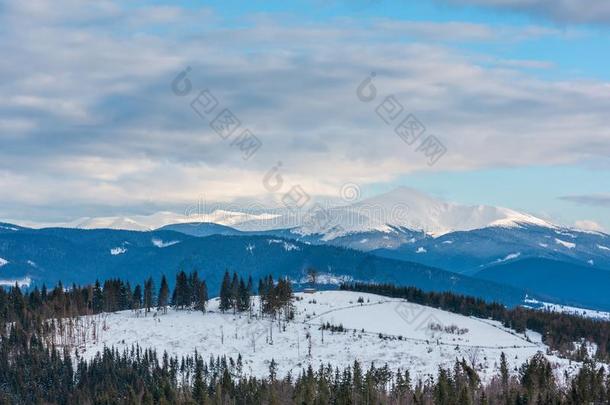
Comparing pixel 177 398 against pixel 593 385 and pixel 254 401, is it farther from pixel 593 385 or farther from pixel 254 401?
pixel 593 385

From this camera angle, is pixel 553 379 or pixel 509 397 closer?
pixel 509 397

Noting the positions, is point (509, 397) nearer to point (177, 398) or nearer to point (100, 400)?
point (177, 398)

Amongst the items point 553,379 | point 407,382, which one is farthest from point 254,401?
point 553,379

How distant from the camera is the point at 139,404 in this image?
182875mm

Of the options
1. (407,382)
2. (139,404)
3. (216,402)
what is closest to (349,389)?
(407,382)

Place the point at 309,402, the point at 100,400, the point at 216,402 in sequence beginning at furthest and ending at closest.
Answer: the point at 100,400 < the point at 216,402 < the point at 309,402

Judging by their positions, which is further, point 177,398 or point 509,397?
point 177,398

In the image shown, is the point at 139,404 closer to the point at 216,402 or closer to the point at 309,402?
the point at 216,402

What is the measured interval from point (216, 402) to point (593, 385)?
74.8 m

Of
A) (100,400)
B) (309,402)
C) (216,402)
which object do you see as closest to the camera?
(309,402)

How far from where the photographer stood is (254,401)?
185 meters

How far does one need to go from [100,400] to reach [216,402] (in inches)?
1134

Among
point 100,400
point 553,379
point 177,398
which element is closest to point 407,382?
point 553,379

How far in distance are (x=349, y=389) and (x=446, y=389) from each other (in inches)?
811
